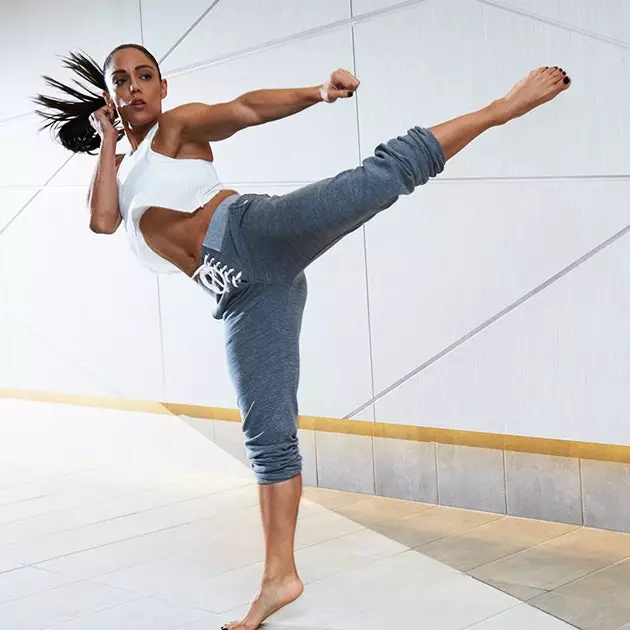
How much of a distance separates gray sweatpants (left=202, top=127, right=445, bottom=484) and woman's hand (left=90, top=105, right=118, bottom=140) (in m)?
0.36

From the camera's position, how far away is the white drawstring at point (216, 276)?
253cm

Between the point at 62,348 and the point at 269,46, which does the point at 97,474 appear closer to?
the point at 62,348

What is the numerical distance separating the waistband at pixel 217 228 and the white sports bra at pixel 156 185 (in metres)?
0.05

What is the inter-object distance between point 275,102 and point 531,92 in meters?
0.54

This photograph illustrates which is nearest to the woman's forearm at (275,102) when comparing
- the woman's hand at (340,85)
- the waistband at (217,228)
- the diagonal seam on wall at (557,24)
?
the woman's hand at (340,85)

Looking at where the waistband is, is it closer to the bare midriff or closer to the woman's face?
the bare midriff

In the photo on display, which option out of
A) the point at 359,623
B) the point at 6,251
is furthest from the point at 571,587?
the point at 6,251

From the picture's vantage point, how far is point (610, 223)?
311cm

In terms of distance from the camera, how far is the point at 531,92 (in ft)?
8.05

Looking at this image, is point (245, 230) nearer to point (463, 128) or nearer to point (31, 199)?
point (463, 128)

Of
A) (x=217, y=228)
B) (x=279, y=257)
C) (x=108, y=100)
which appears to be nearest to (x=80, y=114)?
(x=108, y=100)

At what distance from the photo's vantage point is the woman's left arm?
2.50 m

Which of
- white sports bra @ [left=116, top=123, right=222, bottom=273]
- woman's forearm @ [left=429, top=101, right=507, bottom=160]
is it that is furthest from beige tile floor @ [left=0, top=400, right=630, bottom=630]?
woman's forearm @ [left=429, top=101, right=507, bottom=160]

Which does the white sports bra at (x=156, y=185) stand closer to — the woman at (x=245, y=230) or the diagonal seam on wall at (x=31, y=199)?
the woman at (x=245, y=230)
